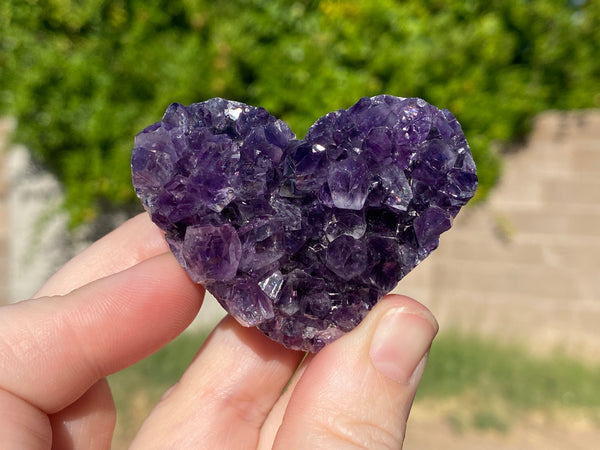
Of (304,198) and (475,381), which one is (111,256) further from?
(475,381)

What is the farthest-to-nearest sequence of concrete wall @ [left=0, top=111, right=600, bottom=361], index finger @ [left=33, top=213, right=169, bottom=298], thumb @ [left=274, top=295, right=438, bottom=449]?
concrete wall @ [left=0, top=111, right=600, bottom=361]
index finger @ [left=33, top=213, right=169, bottom=298]
thumb @ [left=274, top=295, right=438, bottom=449]

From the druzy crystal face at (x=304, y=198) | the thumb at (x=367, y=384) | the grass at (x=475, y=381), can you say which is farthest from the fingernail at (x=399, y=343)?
the grass at (x=475, y=381)

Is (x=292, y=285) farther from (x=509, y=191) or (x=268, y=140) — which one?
(x=509, y=191)

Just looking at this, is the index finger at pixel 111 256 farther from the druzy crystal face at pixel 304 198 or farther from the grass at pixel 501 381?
the grass at pixel 501 381

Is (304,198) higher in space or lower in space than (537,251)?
higher

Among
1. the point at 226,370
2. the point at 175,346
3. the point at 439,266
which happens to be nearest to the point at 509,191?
the point at 439,266

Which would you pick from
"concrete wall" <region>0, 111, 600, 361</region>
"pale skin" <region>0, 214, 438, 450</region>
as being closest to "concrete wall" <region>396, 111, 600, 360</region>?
"concrete wall" <region>0, 111, 600, 361</region>

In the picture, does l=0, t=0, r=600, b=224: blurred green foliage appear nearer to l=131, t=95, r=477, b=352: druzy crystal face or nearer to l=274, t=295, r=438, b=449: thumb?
l=131, t=95, r=477, b=352: druzy crystal face

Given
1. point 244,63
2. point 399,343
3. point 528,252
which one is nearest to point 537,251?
point 528,252
